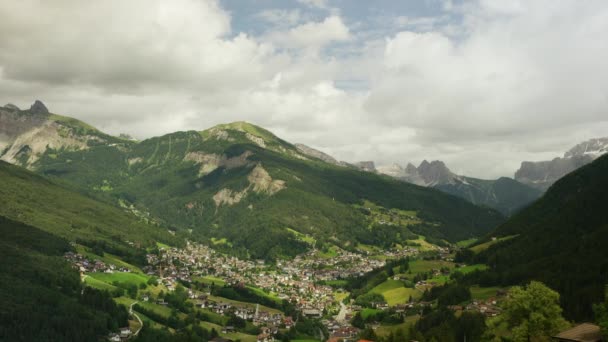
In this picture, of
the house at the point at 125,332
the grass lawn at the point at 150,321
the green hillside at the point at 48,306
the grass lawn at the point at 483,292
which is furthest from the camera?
the grass lawn at the point at 150,321

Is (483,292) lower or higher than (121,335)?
higher

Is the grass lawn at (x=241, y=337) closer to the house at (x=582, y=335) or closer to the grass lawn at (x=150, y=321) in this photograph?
the grass lawn at (x=150, y=321)

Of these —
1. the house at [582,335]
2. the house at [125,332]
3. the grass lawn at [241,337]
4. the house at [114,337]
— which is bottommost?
the grass lawn at [241,337]

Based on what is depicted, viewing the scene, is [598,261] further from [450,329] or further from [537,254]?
[450,329]

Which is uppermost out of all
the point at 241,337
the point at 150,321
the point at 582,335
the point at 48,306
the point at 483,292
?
the point at 582,335

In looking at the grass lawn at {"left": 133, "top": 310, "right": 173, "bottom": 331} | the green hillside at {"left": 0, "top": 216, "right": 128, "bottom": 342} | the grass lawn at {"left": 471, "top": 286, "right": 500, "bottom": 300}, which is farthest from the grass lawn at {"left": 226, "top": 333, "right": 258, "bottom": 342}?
the grass lawn at {"left": 471, "top": 286, "right": 500, "bottom": 300}

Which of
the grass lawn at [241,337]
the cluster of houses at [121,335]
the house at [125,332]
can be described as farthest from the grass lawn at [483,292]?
the house at [125,332]

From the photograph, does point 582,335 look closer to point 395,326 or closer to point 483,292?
point 395,326

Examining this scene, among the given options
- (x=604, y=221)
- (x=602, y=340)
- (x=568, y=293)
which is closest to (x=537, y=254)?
(x=604, y=221)

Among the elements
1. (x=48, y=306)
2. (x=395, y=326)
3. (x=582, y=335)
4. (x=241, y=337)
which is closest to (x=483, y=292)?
(x=395, y=326)
